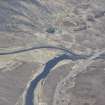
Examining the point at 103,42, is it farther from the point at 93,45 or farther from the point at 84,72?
the point at 84,72

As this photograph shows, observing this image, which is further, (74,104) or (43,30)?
(43,30)

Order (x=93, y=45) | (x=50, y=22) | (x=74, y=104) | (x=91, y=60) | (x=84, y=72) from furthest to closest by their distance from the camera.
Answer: (x=50, y=22)
(x=93, y=45)
(x=91, y=60)
(x=84, y=72)
(x=74, y=104)

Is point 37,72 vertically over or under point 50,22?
under

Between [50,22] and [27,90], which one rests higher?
[50,22]

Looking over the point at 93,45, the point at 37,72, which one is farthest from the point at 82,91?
the point at 93,45

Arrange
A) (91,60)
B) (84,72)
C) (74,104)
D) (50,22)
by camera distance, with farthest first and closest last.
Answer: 1. (50,22)
2. (91,60)
3. (84,72)
4. (74,104)

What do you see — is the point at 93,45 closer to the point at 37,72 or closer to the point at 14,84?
the point at 37,72

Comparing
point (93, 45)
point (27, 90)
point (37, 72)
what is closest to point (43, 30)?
point (93, 45)

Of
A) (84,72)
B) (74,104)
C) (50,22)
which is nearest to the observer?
(74,104)

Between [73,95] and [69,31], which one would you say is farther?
[69,31]
